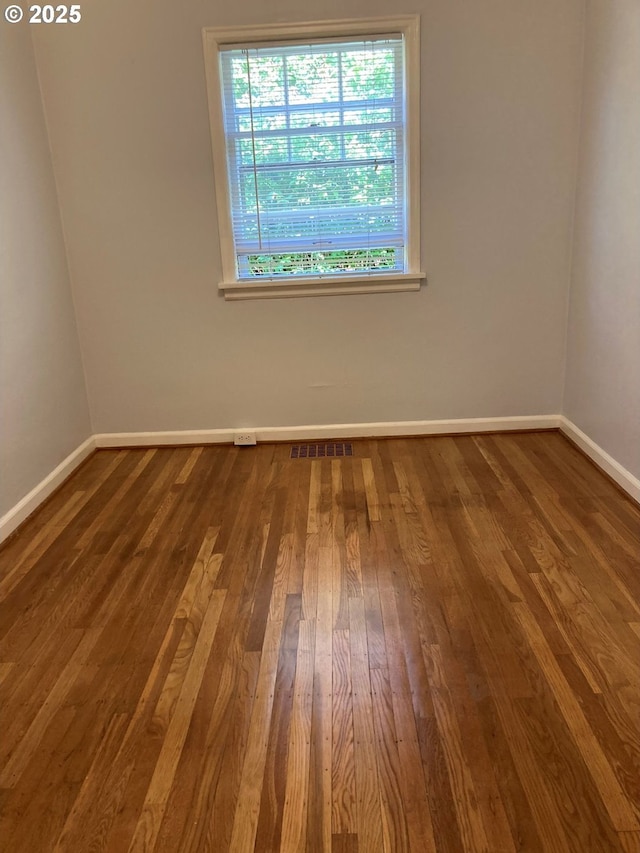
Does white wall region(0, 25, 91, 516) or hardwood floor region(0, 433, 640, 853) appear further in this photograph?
white wall region(0, 25, 91, 516)

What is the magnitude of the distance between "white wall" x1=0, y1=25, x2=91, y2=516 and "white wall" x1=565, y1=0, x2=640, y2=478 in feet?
9.43

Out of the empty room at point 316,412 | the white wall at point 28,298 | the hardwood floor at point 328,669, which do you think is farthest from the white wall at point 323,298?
the hardwood floor at point 328,669

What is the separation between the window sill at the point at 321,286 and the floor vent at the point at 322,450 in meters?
0.90

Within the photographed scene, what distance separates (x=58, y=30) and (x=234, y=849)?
3.67m

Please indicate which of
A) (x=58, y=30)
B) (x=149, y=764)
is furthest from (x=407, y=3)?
(x=149, y=764)

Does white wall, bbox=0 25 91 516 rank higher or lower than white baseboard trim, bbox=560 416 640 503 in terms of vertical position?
higher

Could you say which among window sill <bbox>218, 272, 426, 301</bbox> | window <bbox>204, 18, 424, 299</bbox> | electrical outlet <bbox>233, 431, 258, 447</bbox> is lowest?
electrical outlet <bbox>233, 431, 258, 447</bbox>

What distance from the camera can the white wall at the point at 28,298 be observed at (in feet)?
9.21

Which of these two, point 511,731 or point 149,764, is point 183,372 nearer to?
point 149,764

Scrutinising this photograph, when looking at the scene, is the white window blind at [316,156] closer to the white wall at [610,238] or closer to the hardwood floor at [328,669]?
the white wall at [610,238]

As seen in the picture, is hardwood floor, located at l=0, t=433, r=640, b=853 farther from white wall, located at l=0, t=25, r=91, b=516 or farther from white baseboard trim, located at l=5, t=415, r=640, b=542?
white baseboard trim, located at l=5, t=415, r=640, b=542

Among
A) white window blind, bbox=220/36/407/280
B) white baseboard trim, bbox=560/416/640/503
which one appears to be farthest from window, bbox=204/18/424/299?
white baseboard trim, bbox=560/416/640/503

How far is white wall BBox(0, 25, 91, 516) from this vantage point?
9.21 feet

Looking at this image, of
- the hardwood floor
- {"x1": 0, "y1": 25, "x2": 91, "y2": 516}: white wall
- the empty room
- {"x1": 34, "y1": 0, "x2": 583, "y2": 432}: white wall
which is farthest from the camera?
{"x1": 34, "y1": 0, "x2": 583, "y2": 432}: white wall
